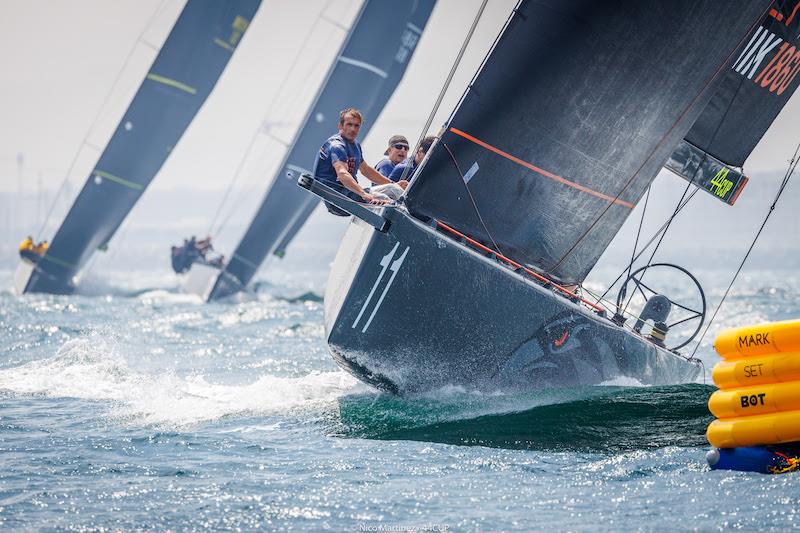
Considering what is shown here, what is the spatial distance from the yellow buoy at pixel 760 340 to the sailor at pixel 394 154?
323 cm

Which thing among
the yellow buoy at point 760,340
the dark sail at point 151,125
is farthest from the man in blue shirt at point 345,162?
the dark sail at point 151,125

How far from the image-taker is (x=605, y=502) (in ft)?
13.6

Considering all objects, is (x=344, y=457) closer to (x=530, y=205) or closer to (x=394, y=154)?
(x=530, y=205)

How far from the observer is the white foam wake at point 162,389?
615 cm

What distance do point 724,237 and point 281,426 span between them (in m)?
164

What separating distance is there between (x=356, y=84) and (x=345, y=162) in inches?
474

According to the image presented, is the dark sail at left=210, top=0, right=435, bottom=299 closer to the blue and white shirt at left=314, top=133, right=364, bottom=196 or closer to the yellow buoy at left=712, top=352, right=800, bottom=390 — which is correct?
the blue and white shirt at left=314, top=133, right=364, bottom=196

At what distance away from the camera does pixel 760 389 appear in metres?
4.42

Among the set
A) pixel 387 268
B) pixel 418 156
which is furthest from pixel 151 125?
pixel 387 268

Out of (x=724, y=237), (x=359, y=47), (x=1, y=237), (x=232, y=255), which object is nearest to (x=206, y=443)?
(x=359, y=47)

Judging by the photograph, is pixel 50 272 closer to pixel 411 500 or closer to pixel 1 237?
pixel 411 500

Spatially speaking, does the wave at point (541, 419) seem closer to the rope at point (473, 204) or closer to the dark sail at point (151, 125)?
the rope at point (473, 204)

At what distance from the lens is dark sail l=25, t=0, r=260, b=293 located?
1898 cm

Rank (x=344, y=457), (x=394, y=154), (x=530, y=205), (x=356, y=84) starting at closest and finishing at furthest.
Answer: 1. (x=344, y=457)
2. (x=530, y=205)
3. (x=394, y=154)
4. (x=356, y=84)
